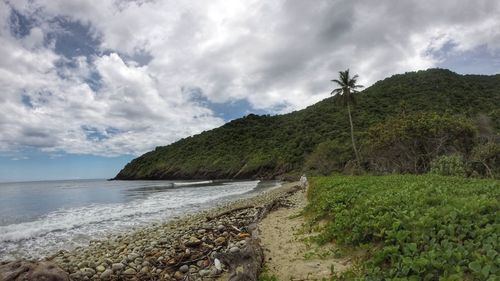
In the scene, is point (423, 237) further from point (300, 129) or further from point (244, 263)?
point (300, 129)

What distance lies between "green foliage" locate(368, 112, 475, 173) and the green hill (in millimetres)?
9559

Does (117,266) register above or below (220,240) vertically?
below

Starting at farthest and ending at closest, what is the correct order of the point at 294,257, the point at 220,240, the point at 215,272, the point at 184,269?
1. the point at 220,240
2. the point at 184,269
3. the point at 294,257
4. the point at 215,272

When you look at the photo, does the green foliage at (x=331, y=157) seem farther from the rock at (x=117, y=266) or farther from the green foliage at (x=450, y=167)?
the rock at (x=117, y=266)

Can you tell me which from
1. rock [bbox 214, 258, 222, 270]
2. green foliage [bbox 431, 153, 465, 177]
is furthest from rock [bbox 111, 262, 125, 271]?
green foliage [bbox 431, 153, 465, 177]

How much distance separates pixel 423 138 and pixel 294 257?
31.5 metres

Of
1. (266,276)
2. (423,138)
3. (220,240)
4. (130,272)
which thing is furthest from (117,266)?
(423,138)

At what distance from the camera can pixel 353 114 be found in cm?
7694

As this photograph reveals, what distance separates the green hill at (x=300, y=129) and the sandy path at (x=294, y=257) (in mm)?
39670

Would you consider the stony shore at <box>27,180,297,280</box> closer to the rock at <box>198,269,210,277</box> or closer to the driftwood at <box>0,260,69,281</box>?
the rock at <box>198,269,210,277</box>

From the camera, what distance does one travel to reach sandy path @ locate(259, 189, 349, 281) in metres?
6.22

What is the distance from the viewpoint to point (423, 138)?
34.2 metres

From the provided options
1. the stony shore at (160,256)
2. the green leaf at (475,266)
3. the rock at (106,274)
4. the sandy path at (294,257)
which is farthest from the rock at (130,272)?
the green leaf at (475,266)

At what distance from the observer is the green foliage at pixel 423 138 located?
107 ft
